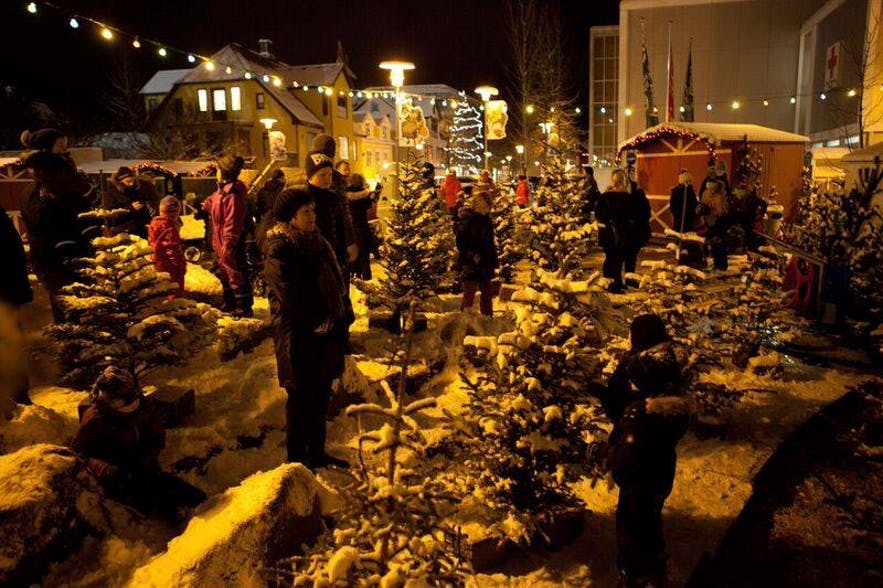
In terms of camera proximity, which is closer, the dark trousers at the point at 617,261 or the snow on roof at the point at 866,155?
the dark trousers at the point at 617,261

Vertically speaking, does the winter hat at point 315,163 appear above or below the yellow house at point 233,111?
below

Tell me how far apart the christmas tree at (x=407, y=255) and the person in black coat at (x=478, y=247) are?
451mm

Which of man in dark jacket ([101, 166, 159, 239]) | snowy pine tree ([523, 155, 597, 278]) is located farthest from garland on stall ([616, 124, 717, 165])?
man in dark jacket ([101, 166, 159, 239])

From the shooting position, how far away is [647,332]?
369cm

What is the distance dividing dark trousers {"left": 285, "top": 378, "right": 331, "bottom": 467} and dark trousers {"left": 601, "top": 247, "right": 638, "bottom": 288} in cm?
681

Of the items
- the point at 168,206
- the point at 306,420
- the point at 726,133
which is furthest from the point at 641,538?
the point at 726,133

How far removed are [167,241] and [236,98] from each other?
40.7m

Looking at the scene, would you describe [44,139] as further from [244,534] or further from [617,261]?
[617,261]

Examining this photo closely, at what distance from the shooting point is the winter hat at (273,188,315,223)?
4391 millimetres

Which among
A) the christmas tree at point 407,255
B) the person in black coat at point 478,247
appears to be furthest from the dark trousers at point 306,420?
the person in black coat at point 478,247

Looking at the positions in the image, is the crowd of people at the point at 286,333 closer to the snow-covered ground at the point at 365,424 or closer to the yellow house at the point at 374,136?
the snow-covered ground at the point at 365,424

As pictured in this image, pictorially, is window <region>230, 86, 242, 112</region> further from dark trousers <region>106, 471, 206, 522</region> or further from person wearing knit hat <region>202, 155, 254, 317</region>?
dark trousers <region>106, 471, 206, 522</region>

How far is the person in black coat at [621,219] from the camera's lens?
33.3 ft

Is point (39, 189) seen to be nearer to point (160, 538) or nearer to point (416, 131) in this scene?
point (160, 538)
